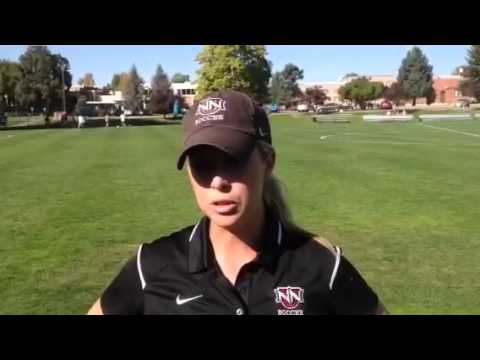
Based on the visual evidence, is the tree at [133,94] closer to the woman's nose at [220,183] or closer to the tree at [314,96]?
the tree at [314,96]

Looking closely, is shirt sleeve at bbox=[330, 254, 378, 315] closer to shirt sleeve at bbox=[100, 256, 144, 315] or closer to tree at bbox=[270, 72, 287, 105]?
shirt sleeve at bbox=[100, 256, 144, 315]

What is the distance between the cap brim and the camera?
1778 mm

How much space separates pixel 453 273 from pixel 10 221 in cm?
764

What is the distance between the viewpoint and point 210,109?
1.88 m

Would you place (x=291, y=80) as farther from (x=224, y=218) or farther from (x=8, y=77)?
(x=224, y=218)

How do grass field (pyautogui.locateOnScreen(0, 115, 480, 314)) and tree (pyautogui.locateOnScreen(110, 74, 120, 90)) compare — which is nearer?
grass field (pyautogui.locateOnScreen(0, 115, 480, 314))

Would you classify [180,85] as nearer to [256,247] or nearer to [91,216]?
[91,216]

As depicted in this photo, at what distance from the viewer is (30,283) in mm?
7422

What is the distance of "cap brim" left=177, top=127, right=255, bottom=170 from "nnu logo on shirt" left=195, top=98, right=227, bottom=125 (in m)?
0.05

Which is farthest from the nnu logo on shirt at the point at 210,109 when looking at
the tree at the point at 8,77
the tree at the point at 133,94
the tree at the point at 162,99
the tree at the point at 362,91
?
the tree at the point at 362,91

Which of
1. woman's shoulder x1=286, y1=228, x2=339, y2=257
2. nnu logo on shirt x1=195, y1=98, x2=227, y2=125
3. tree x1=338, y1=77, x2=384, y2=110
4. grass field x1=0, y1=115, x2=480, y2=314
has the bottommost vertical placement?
grass field x1=0, y1=115, x2=480, y2=314

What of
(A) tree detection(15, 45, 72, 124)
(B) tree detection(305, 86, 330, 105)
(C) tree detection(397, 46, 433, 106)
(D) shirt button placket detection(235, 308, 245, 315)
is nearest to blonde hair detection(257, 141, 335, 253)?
(D) shirt button placket detection(235, 308, 245, 315)

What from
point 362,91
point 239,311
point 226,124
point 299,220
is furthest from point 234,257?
point 362,91
